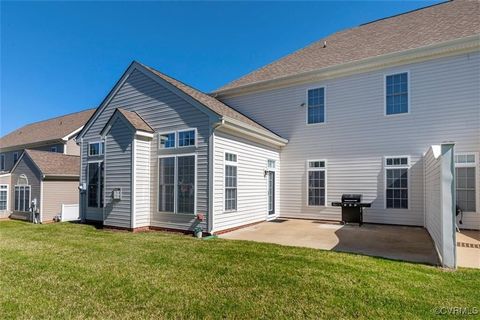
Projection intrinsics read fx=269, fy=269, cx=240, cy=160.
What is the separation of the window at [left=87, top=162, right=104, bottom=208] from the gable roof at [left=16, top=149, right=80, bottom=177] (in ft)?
14.8

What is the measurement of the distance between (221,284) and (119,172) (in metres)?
6.82

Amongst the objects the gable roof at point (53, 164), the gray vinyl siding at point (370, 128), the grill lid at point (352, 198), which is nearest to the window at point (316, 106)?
the gray vinyl siding at point (370, 128)

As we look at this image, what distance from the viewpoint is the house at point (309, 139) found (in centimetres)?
873

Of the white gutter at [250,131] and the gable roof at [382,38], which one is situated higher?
the gable roof at [382,38]

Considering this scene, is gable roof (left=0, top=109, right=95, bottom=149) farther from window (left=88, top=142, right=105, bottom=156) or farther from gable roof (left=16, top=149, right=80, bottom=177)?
window (left=88, top=142, right=105, bottom=156)

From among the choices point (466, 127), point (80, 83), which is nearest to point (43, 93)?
A: point (80, 83)

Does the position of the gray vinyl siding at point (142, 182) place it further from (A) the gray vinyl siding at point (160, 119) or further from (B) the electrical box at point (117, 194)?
(B) the electrical box at point (117, 194)

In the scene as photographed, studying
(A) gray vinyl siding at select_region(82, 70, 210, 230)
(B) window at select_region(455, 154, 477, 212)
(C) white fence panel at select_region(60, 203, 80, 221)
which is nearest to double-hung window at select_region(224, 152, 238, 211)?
(A) gray vinyl siding at select_region(82, 70, 210, 230)

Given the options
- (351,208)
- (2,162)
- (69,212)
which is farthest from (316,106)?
(2,162)

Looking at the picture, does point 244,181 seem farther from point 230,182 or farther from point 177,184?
point 177,184

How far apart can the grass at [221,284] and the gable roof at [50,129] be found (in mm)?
18434

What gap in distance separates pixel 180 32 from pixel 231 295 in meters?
14.1

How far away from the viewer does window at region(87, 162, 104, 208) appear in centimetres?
1065

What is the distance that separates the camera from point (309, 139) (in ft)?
38.3
